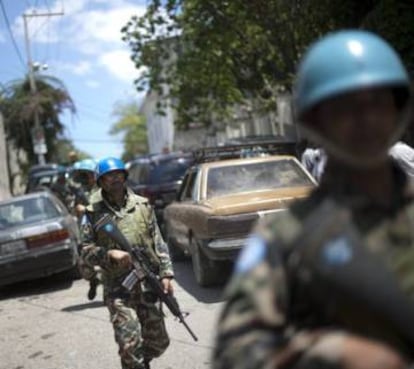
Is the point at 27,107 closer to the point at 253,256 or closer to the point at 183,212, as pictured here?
the point at 183,212

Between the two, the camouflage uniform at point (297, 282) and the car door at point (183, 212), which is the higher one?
the camouflage uniform at point (297, 282)

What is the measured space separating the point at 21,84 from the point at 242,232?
30.9 metres

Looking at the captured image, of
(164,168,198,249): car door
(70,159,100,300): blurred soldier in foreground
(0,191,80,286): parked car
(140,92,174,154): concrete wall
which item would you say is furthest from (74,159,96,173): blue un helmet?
(140,92,174,154): concrete wall

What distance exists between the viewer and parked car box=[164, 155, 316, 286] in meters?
7.43

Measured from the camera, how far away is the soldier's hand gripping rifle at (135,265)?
167 inches

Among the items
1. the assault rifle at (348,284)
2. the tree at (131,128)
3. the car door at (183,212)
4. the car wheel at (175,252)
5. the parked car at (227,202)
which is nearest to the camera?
the assault rifle at (348,284)

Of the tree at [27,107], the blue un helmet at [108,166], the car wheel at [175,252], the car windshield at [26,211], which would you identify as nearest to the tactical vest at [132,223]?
the blue un helmet at [108,166]

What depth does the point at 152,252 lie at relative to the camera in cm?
445

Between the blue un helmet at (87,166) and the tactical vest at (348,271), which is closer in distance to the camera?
the tactical vest at (348,271)

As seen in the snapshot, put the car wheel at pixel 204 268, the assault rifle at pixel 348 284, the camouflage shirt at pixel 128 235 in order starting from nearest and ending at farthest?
the assault rifle at pixel 348 284 → the camouflage shirt at pixel 128 235 → the car wheel at pixel 204 268

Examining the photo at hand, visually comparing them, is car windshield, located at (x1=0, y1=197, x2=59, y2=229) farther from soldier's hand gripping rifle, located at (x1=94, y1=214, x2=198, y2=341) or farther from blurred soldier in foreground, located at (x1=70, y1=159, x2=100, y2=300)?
soldier's hand gripping rifle, located at (x1=94, y1=214, x2=198, y2=341)

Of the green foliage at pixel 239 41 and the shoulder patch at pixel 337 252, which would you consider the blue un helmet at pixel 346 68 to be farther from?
the green foliage at pixel 239 41

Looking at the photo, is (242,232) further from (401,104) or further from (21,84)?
(21,84)

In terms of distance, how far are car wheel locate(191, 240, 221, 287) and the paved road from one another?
11cm
